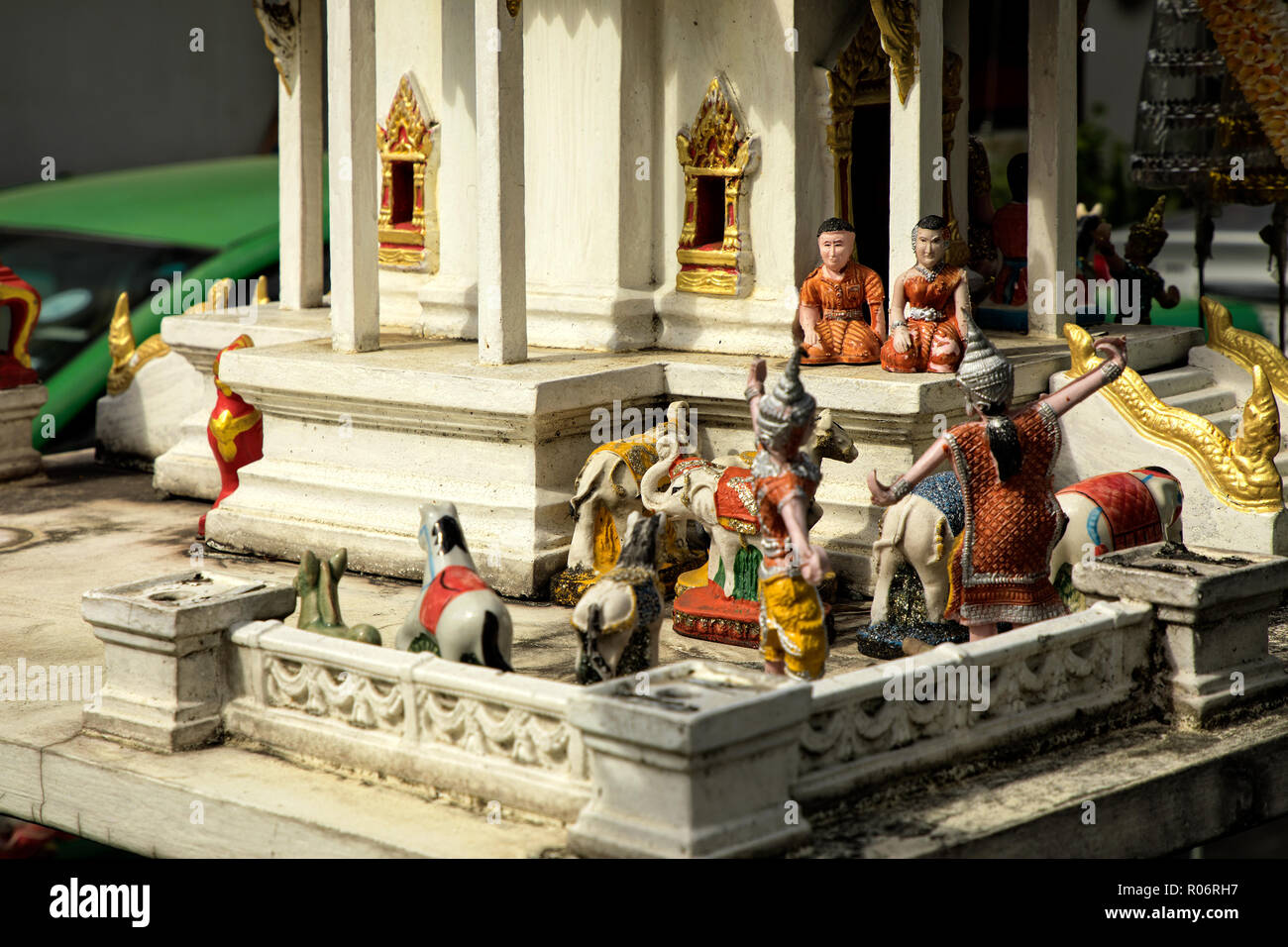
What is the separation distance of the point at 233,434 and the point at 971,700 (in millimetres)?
5010

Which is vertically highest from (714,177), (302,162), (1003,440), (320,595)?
(302,162)

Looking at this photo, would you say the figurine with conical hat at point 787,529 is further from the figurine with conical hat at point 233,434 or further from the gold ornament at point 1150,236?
the gold ornament at point 1150,236

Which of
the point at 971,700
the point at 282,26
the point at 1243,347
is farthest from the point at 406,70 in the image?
the point at 971,700

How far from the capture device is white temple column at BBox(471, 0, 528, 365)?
876 cm

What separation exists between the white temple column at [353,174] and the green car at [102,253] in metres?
6.64

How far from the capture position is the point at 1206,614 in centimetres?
655

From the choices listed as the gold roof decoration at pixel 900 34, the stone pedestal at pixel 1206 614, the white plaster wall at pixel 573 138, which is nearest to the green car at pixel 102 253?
the white plaster wall at pixel 573 138

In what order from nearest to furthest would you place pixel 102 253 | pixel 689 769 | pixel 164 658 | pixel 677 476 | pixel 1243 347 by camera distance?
pixel 689 769, pixel 164 658, pixel 677 476, pixel 1243 347, pixel 102 253

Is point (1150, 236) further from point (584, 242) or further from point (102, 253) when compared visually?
point (102, 253)

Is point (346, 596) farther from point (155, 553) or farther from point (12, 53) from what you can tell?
point (12, 53)

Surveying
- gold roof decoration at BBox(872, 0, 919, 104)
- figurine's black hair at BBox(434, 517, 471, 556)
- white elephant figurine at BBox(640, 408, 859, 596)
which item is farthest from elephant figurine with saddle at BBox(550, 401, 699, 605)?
gold roof decoration at BBox(872, 0, 919, 104)

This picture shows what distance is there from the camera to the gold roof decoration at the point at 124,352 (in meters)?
11.9

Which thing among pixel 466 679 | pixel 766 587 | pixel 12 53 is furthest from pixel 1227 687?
pixel 12 53

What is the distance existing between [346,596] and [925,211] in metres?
3.40
